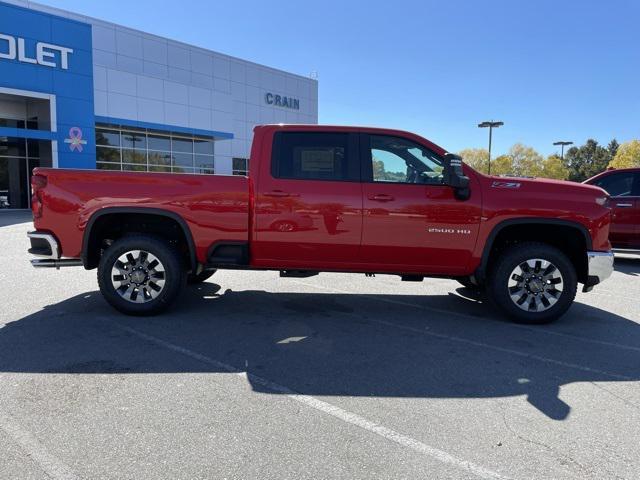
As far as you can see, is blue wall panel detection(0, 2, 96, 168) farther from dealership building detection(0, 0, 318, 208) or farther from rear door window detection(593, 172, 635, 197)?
rear door window detection(593, 172, 635, 197)

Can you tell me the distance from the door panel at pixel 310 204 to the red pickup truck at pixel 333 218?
1 centimetres

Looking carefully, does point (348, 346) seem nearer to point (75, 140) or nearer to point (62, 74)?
point (75, 140)

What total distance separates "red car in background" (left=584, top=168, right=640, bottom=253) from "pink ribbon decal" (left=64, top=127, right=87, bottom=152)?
25.2 metres

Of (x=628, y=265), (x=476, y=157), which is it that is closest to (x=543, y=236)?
(x=628, y=265)

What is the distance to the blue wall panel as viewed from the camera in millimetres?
23688

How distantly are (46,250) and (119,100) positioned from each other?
28.5m

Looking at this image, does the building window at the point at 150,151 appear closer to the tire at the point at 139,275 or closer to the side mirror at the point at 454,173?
the tire at the point at 139,275

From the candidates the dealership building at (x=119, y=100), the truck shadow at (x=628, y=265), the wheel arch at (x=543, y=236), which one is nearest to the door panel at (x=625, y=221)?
the truck shadow at (x=628, y=265)

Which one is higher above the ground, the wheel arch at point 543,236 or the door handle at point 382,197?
the door handle at point 382,197

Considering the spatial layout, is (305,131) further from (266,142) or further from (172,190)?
(172,190)

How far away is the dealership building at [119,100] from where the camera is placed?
24.5m

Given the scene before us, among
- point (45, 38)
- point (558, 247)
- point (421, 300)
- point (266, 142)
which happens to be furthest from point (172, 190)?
point (45, 38)

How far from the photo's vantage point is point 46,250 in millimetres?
5375

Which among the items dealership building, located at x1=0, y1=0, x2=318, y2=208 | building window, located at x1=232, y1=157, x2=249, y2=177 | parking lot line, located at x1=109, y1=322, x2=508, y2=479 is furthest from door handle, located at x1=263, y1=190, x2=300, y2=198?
building window, located at x1=232, y1=157, x2=249, y2=177
